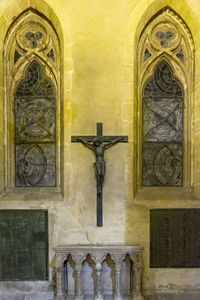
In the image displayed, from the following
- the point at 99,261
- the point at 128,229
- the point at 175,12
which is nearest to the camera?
the point at 99,261

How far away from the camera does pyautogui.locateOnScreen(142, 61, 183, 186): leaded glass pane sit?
369 centimetres

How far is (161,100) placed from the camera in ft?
12.2

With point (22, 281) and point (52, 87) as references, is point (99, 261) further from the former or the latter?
point (52, 87)

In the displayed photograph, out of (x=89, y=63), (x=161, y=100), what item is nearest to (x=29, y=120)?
(x=89, y=63)

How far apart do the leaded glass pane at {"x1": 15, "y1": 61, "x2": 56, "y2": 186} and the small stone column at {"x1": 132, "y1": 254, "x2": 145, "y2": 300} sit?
1920 millimetres

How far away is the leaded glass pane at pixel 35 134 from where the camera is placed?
3721 mm

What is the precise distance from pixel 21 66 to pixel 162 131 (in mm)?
2965

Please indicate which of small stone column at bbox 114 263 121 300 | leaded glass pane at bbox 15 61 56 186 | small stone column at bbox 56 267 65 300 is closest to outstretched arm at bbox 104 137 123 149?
leaded glass pane at bbox 15 61 56 186

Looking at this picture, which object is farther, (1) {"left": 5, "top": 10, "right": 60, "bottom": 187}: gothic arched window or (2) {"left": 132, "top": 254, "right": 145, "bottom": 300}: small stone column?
(1) {"left": 5, "top": 10, "right": 60, "bottom": 187}: gothic arched window

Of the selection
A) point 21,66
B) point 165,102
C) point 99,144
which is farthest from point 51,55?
point 165,102

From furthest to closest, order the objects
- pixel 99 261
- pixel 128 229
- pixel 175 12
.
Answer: pixel 175 12 < pixel 128 229 < pixel 99 261

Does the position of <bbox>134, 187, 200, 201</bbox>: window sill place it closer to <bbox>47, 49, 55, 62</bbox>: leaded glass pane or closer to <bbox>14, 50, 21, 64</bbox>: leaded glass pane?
<bbox>47, 49, 55, 62</bbox>: leaded glass pane

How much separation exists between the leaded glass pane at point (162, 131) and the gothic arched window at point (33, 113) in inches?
66.8

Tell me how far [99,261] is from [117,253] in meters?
0.31
